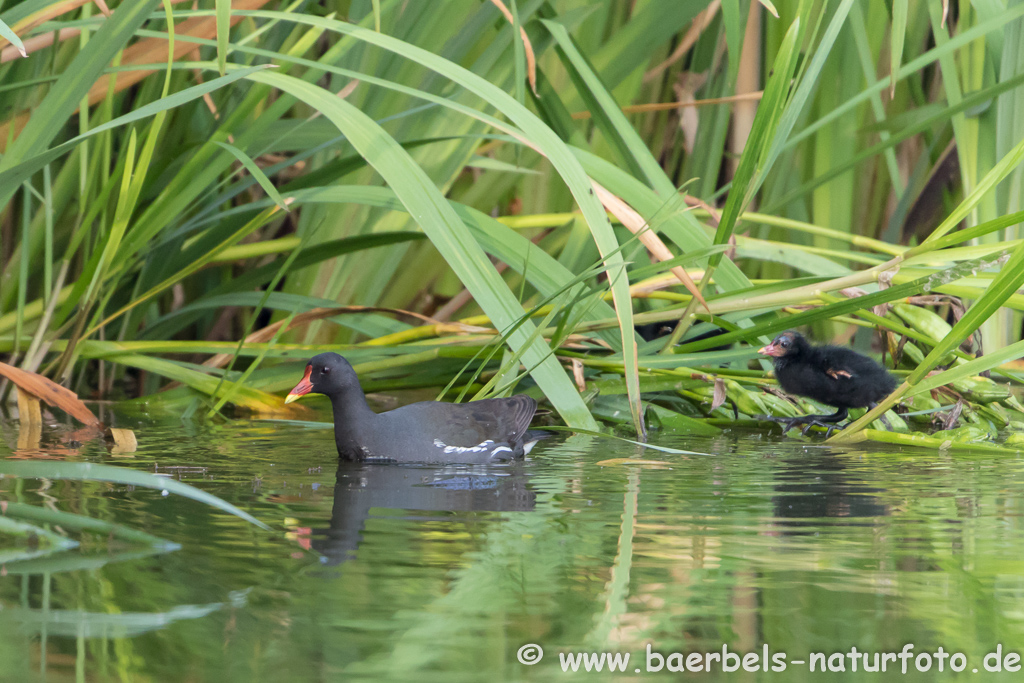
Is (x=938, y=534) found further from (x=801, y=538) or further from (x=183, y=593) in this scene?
(x=183, y=593)

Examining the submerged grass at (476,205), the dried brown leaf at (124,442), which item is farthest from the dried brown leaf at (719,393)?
the dried brown leaf at (124,442)

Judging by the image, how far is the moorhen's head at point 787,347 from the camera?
4285mm

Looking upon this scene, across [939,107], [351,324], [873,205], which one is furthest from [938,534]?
[873,205]

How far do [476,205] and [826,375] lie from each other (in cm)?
183

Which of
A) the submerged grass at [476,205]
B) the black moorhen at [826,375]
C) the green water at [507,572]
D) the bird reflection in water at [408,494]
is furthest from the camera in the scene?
the black moorhen at [826,375]

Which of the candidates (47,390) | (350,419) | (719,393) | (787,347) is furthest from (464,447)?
(47,390)

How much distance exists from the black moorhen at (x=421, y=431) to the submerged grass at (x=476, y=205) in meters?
0.16

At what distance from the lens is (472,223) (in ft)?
13.6

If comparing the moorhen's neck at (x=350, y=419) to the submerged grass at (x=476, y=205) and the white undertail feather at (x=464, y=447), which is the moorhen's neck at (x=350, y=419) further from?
the submerged grass at (x=476, y=205)

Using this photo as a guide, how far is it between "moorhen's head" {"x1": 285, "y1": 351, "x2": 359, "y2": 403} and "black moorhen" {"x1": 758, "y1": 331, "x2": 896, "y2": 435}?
5.04 ft

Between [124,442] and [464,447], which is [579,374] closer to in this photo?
[464,447]

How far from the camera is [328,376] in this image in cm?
402

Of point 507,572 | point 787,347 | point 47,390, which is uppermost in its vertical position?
point 787,347

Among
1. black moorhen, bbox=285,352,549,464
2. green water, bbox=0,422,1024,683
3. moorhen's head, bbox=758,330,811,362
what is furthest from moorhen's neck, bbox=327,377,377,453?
moorhen's head, bbox=758,330,811,362
